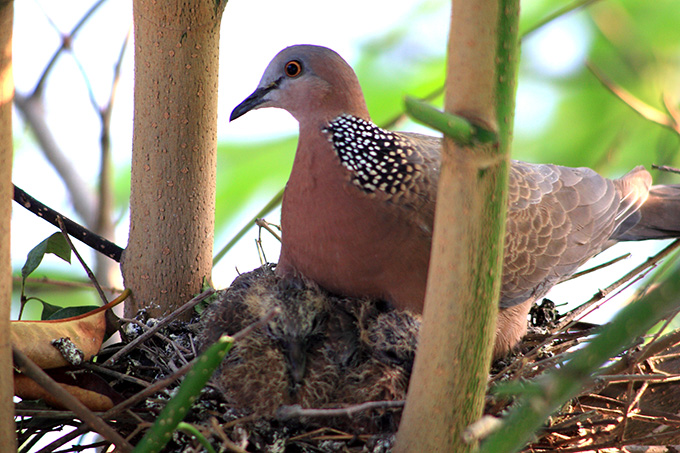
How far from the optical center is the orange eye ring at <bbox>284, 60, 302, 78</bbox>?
1789 mm

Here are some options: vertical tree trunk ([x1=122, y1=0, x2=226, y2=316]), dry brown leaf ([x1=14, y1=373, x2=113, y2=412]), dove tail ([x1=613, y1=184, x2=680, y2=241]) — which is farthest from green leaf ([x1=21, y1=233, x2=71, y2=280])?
dove tail ([x1=613, y1=184, x2=680, y2=241])

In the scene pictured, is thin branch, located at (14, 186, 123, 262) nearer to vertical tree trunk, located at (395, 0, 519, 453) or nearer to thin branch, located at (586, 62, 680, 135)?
vertical tree trunk, located at (395, 0, 519, 453)

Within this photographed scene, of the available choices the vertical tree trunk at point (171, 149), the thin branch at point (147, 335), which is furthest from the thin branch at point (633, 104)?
the thin branch at point (147, 335)

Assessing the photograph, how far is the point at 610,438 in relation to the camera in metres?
1.45

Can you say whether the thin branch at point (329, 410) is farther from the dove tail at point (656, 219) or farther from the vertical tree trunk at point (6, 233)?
the dove tail at point (656, 219)

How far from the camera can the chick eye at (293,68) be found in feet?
5.87

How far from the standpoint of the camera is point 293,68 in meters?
1.79

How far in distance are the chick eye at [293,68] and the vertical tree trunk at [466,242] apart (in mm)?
1025

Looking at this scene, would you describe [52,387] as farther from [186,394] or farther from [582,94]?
[582,94]

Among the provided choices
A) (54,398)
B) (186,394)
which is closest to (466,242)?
(186,394)

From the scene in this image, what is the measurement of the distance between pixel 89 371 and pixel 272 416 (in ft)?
1.35

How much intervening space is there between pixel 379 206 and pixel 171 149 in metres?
0.54

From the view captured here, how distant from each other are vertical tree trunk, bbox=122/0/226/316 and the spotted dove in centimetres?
21

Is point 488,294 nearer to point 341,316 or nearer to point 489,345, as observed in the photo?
point 489,345
